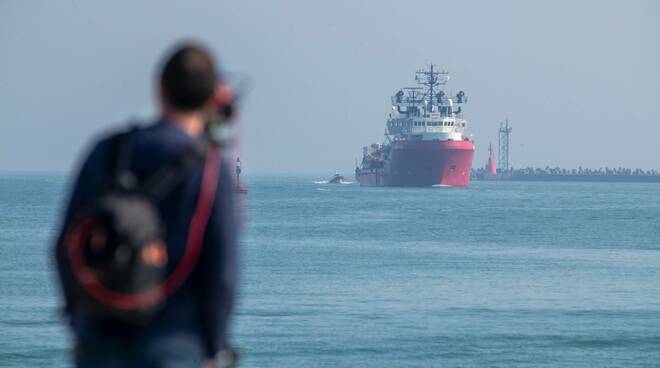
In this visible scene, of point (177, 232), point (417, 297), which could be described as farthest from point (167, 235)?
point (417, 297)

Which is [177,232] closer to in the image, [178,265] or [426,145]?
[178,265]

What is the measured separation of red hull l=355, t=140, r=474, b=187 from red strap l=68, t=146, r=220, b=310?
350 feet

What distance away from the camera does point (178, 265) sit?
114 inches

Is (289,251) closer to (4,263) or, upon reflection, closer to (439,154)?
(4,263)

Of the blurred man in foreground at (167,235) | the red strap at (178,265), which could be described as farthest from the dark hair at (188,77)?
the red strap at (178,265)

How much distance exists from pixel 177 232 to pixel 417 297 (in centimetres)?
3192

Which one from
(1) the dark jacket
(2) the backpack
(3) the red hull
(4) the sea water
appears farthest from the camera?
(3) the red hull

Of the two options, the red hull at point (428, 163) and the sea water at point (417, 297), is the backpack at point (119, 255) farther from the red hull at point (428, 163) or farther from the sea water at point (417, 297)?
the red hull at point (428, 163)

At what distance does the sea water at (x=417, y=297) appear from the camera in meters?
25.3

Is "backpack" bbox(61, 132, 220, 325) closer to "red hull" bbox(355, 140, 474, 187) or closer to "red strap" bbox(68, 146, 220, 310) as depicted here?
"red strap" bbox(68, 146, 220, 310)

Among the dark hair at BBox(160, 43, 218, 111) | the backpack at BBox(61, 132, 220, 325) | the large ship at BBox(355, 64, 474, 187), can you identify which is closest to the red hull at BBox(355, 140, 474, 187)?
the large ship at BBox(355, 64, 474, 187)

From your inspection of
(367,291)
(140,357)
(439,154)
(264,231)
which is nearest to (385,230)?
(264,231)

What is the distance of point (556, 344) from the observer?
27172 mm

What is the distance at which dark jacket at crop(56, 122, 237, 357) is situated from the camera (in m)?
2.89
